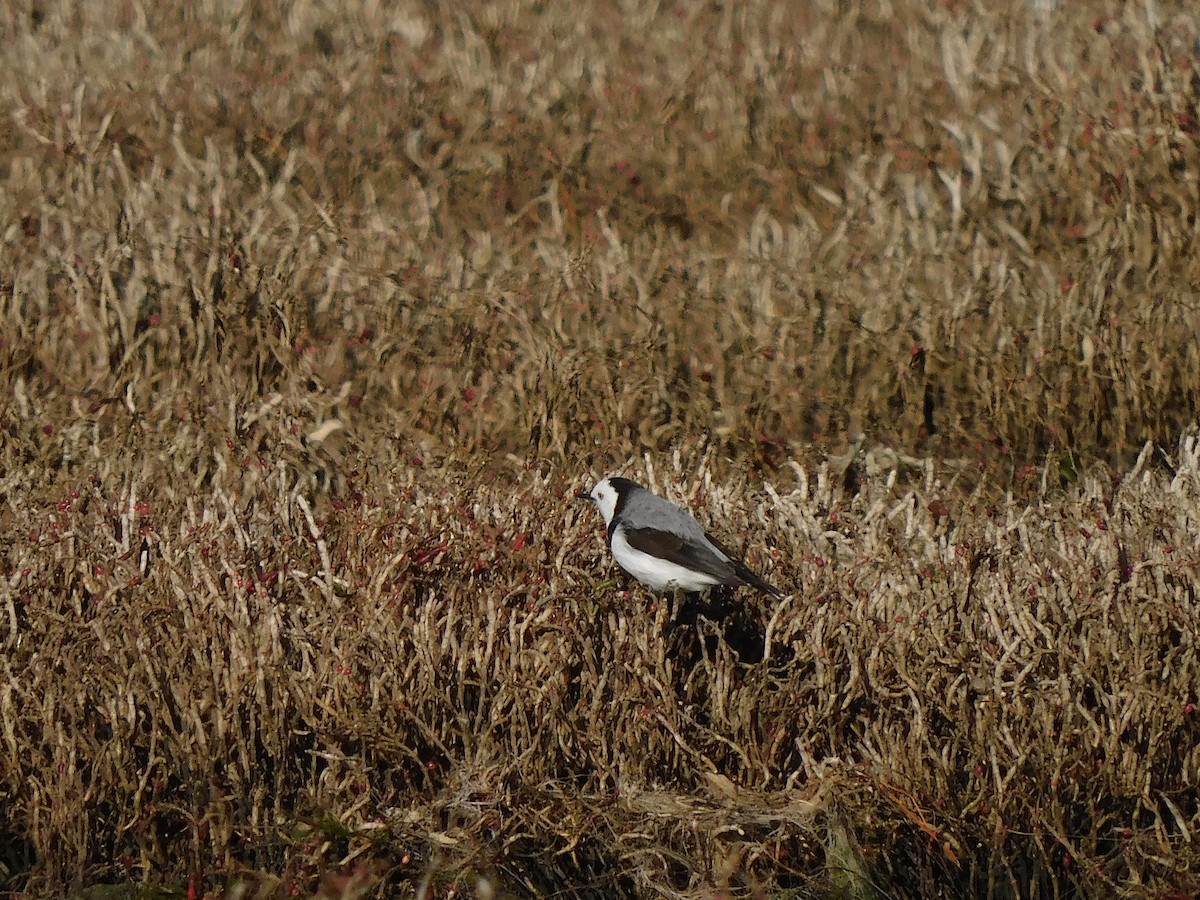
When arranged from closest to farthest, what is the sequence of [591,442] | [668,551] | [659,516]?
1. [668,551]
2. [659,516]
3. [591,442]

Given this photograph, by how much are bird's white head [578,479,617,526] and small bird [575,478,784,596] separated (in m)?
0.13

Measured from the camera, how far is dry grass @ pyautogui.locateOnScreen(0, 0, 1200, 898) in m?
4.34

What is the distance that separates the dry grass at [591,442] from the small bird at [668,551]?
19cm

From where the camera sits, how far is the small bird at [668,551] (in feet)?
14.8

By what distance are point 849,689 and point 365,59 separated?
21.0 feet

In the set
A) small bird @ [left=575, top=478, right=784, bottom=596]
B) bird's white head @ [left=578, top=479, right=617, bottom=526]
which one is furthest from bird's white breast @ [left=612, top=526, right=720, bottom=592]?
bird's white head @ [left=578, top=479, right=617, bottom=526]

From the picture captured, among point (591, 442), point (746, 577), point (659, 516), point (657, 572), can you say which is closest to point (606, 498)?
point (659, 516)

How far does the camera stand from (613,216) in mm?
8242

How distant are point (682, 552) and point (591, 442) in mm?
1719

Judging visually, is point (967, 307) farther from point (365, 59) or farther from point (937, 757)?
point (365, 59)

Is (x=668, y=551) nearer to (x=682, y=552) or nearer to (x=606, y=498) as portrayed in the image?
(x=682, y=552)

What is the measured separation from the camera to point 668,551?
4.52 meters

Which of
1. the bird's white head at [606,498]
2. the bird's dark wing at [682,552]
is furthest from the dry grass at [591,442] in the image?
the bird's dark wing at [682,552]

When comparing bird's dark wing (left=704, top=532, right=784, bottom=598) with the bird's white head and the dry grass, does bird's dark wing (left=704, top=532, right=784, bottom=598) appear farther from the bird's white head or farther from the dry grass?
the bird's white head
